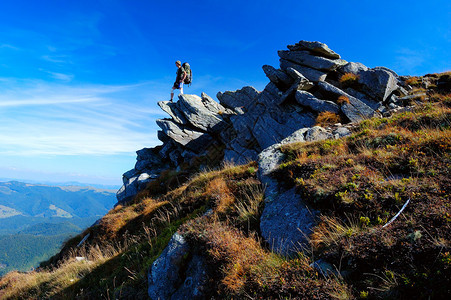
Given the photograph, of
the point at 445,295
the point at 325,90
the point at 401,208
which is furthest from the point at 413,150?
the point at 325,90

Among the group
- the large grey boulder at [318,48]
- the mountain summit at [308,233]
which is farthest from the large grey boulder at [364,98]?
the mountain summit at [308,233]

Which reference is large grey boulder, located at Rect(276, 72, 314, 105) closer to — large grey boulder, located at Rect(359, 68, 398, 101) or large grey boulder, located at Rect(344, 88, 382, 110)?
large grey boulder, located at Rect(344, 88, 382, 110)

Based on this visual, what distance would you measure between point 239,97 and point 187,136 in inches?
549

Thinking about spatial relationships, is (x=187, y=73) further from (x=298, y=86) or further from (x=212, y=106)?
(x=298, y=86)

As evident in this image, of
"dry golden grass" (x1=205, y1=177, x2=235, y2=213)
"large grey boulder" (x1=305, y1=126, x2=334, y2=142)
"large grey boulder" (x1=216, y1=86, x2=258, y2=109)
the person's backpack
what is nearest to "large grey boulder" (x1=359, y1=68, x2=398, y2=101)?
"large grey boulder" (x1=305, y1=126, x2=334, y2=142)

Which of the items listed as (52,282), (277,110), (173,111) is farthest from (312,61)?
(52,282)

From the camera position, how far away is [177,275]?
23.0ft

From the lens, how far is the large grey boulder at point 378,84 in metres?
20.5

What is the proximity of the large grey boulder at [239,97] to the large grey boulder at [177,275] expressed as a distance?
105 ft

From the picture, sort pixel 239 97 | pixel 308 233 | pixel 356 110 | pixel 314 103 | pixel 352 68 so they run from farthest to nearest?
pixel 239 97, pixel 352 68, pixel 314 103, pixel 356 110, pixel 308 233

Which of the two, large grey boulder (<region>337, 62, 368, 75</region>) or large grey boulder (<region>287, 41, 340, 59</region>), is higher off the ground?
large grey boulder (<region>287, 41, 340, 59</region>)

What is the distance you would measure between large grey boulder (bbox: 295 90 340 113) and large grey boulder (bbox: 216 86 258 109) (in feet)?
47.9

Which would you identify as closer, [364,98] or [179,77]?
[364,98]

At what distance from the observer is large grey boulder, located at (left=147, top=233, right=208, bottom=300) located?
20.7ft
